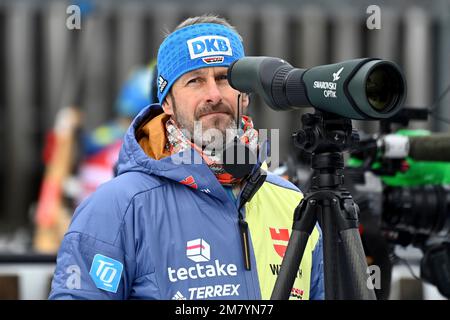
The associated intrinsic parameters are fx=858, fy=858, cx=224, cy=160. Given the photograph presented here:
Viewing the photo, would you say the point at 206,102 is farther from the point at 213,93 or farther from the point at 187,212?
the point at 187,212

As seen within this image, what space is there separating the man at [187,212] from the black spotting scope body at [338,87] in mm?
219

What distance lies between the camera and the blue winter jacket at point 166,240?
1.54 metres

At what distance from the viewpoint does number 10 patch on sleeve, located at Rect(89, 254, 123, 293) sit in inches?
59.9

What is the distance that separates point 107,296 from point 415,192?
1004 mm

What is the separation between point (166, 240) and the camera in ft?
5.17

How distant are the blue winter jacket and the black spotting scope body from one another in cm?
26

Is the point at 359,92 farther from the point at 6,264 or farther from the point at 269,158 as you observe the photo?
the point at 6,264

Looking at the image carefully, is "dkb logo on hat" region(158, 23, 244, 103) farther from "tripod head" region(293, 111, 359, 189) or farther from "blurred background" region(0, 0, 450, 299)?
"blurred background" region(0, 0, 450, 299)

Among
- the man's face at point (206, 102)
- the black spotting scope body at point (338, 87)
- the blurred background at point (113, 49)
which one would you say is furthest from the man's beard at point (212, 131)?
the blurred background at point (113, 49)

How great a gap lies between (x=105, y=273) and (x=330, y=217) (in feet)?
1.39

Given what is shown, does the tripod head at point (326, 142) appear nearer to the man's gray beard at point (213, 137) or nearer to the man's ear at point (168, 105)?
the man's gray beard at point (213, 137)

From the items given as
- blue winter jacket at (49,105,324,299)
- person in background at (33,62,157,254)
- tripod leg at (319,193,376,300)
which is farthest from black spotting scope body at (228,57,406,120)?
person in background at (33,62,157,254)

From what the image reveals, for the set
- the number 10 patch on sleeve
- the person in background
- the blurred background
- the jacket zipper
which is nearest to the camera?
the number 10 patch on sleeve
